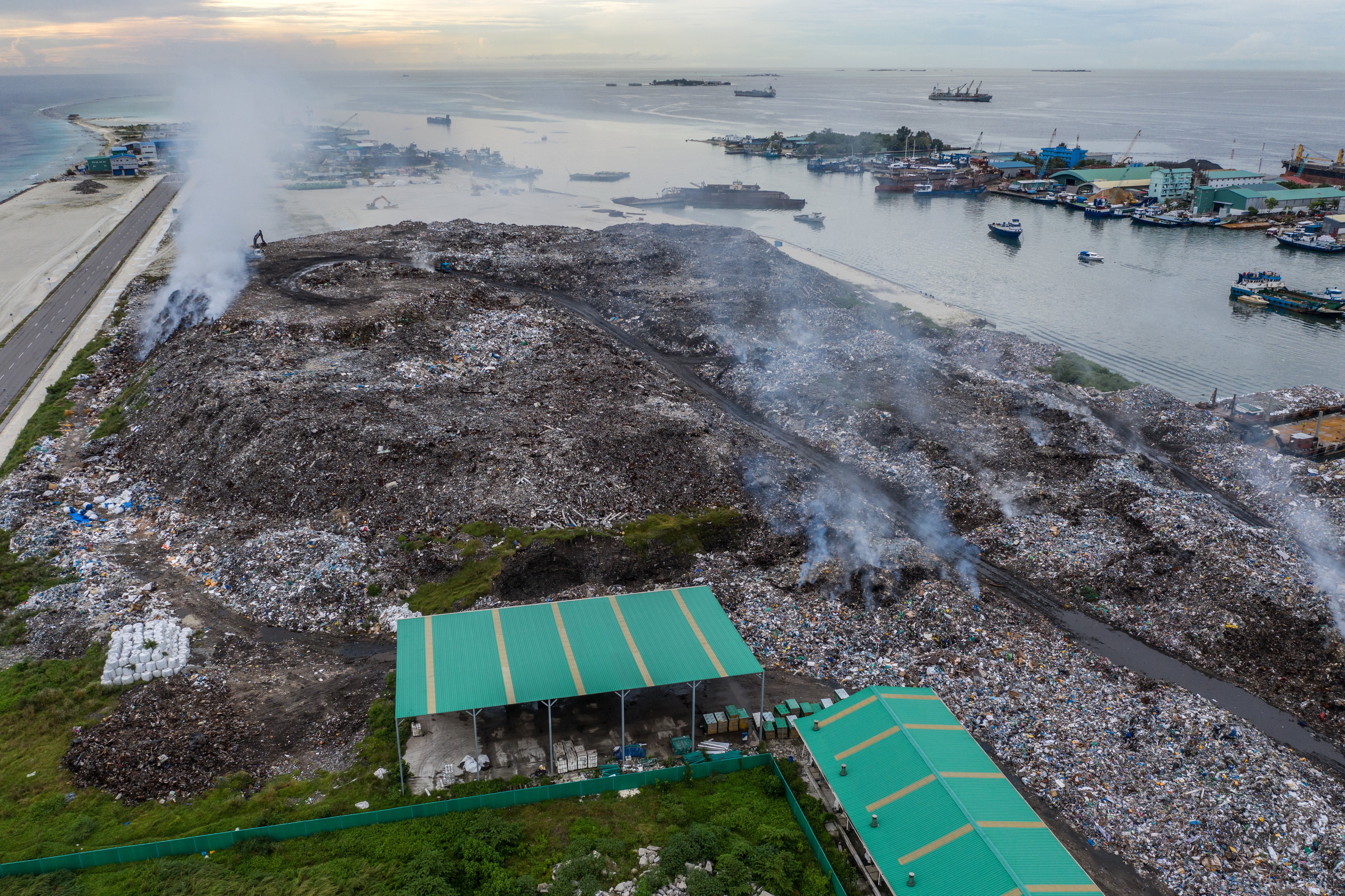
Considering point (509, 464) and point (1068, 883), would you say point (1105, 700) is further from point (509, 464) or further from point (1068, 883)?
point (509, 464)

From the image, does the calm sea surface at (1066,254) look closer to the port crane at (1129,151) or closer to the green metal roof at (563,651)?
the port crane at (1129,151)

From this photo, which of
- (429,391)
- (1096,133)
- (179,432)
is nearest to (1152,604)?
(429,391)

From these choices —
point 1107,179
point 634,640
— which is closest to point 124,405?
point 634,640

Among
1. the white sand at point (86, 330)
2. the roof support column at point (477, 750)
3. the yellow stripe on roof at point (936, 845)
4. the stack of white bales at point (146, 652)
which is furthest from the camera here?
the white sand at point (86, 330)

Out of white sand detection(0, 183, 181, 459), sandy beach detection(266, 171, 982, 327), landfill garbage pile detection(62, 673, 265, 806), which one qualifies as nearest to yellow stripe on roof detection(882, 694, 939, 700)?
landfill garbage pile detection(62, 673, 265, 806)

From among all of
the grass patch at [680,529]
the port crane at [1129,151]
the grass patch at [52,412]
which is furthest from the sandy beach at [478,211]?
the port crane at [1129,151]

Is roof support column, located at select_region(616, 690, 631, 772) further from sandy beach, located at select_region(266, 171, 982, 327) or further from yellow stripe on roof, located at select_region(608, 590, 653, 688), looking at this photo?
sandy beach, located at select_region(266, 171, 982, 327)
